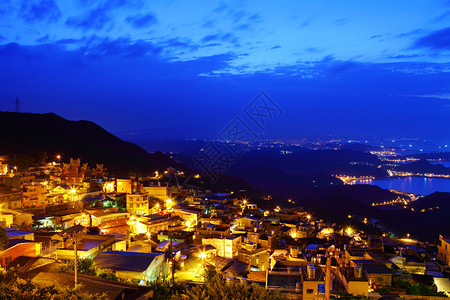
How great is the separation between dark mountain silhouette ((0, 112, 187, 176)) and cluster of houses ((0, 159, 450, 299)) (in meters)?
11.4

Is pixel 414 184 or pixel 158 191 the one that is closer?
pixel 158 191

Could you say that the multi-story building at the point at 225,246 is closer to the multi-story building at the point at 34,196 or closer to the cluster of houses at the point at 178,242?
the cluster of houses at the point at 178,242

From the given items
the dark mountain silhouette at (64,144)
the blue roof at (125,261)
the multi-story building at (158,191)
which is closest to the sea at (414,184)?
the dark mountain silhouette at (64,144)

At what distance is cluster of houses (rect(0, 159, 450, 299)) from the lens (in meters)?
8.03

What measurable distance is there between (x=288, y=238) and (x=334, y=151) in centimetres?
7174

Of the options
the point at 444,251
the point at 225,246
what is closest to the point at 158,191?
the point at 225,246

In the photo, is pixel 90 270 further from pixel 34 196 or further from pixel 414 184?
pixel 414 184

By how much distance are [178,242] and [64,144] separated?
32456mm

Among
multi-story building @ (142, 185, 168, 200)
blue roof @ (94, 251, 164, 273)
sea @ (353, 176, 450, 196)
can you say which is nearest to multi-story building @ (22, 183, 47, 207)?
multi-story building @ (142, 185, 168, 200)

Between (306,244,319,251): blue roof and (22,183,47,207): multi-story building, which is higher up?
(22,183,47,207): multi-story building

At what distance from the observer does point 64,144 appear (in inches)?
1571

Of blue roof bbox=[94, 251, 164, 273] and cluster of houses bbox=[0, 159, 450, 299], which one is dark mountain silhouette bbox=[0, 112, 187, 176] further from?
blue roof bbox=[94, 251, 164, 273]

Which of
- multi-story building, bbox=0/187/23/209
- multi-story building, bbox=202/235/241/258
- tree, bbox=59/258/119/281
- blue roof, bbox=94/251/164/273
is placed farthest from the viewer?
multi-story building, bbox=0/187/23/209

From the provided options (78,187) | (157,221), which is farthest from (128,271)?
(78,187)
